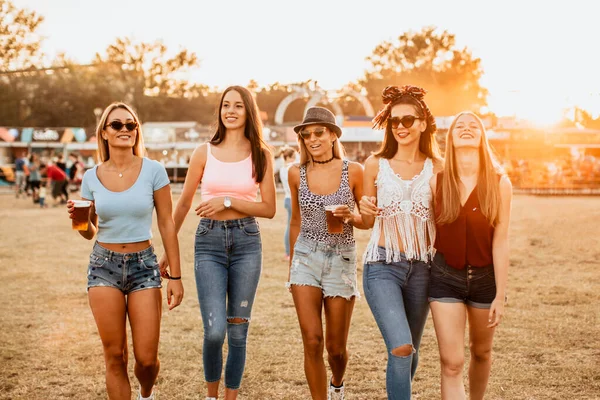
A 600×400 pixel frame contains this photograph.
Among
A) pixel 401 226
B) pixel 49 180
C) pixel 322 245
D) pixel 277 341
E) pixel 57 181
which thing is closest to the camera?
pixel 401 226

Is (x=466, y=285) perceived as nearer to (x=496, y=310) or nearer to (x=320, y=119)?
(x=496, y=310)

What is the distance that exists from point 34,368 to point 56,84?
204ft

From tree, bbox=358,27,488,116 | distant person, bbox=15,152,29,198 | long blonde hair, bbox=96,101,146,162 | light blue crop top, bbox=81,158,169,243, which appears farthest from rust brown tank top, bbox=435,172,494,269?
tree, bbox=358,27,488,116

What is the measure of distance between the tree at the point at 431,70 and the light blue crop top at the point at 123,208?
70.5 meters

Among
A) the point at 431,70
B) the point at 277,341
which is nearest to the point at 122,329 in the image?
the point at 277,341

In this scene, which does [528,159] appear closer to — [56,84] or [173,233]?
[173,233]

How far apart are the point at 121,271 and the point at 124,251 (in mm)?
128

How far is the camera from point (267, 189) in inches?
173

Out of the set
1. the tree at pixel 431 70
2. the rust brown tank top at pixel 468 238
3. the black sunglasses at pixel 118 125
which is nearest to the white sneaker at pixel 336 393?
the rust brown tank top at pixel 468 238

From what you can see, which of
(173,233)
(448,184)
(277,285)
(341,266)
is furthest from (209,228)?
(277,285)

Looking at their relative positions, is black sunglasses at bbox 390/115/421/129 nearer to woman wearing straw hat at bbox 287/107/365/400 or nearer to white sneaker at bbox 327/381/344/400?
woman wearing straw hat at bbox 287/107/365/400

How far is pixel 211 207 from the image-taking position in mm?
4074

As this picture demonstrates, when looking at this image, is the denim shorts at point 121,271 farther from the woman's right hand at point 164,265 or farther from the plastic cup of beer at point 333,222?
the plastic cup of beer at point 333,222

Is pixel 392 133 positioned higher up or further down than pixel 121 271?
higher up
